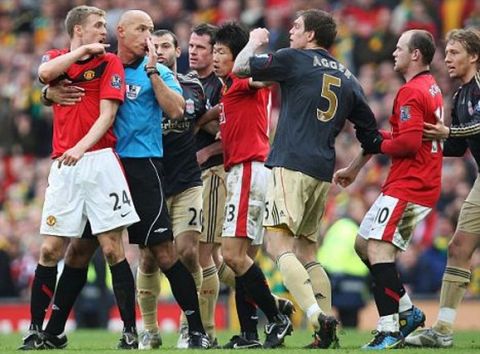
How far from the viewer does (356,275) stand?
721 inches

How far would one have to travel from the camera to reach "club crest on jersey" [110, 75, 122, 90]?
1125 centimetres

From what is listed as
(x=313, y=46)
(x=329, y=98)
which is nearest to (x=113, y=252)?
(x=329, y=98)

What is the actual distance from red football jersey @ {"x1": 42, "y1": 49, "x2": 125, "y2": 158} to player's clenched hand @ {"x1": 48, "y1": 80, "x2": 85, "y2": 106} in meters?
0.03

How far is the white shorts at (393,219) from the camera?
37.6ft

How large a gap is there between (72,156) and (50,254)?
2.88 feet

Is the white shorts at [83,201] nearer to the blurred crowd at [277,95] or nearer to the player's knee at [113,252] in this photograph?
the player's knee at [113,252]

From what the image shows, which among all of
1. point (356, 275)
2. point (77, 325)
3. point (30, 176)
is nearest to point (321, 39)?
point (356, 275)

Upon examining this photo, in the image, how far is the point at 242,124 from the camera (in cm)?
1230

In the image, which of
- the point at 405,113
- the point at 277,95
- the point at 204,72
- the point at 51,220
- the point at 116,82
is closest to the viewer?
the point at 51,220

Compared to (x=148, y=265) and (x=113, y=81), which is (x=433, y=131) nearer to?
(x=113, y=81)

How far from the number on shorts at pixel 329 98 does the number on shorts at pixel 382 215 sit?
2.82 ft

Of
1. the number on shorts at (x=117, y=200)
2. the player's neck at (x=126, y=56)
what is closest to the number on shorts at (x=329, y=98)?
the player's neck at (x=126, y=56)

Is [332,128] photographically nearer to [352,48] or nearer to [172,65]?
[172,65]

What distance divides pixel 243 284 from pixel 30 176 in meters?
12.2
